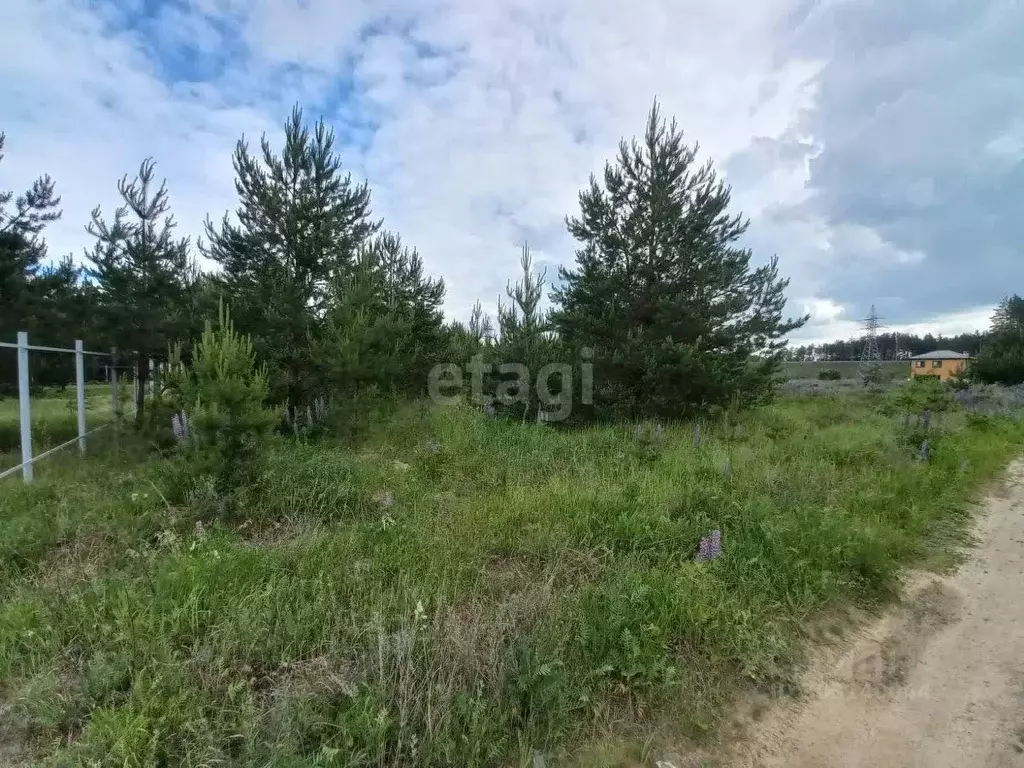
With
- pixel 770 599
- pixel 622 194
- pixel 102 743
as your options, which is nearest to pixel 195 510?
pixel 102 743

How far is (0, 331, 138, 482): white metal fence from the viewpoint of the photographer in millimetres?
4934

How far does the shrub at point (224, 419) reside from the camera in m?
4.11

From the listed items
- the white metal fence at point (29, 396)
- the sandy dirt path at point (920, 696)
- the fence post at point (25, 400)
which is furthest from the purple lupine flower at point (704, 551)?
the fence post at point (25, 400)

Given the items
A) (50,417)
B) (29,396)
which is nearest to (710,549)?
(29,396)

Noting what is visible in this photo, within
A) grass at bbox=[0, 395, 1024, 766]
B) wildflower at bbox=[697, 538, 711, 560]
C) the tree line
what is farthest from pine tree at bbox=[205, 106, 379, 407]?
wildflower at bbox=[697, 538, 711, 560]

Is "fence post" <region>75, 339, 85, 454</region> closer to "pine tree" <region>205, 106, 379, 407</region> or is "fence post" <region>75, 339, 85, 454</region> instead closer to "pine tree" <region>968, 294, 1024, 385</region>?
"pine tree" <region>205, 106, 379, 407</region>

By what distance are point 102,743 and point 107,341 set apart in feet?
29.0

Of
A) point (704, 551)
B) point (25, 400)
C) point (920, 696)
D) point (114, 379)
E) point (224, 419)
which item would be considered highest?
point (114, 379)

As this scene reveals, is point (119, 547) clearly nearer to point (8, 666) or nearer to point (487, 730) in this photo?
point (8, 666)

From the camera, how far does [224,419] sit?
13.4ft

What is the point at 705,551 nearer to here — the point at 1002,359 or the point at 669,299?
the point at 669,299

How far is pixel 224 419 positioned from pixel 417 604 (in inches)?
109

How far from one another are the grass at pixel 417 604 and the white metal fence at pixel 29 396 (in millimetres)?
303

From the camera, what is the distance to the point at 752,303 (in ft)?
30.4
